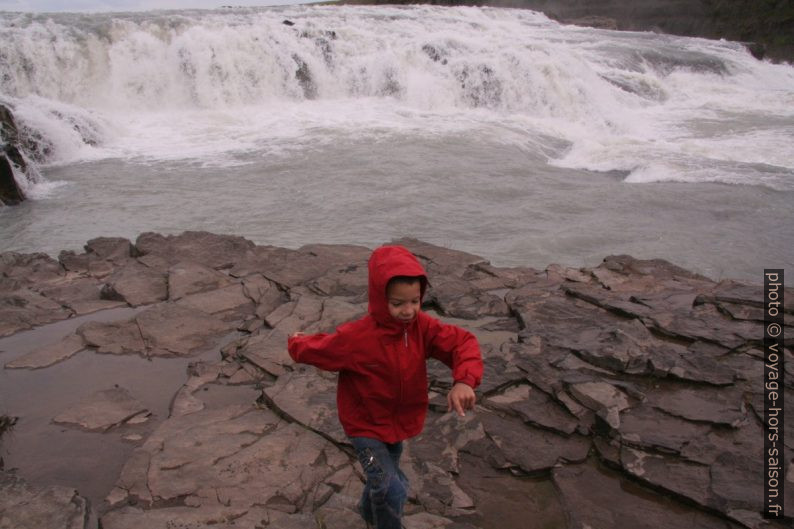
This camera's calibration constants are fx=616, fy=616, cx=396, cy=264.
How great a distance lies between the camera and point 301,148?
12.5 m

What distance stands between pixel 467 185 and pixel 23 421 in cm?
764

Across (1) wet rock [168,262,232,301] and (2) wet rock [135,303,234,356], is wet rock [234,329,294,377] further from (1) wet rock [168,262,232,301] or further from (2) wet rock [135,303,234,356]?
(1) wet rock [168,262,232,301]

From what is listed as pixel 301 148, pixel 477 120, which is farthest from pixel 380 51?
pixel 301 148

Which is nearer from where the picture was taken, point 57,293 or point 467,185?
point 57,293

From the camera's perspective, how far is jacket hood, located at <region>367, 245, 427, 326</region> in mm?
2217

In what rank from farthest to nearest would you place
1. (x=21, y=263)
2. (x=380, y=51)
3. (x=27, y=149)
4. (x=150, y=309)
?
(x=380, y=51), (x=27, y=149), (x=21, y=263), (x=150, y=309)

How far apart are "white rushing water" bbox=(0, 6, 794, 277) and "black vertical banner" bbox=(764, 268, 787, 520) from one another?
7.24ft

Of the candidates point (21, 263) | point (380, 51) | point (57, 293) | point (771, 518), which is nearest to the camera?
point (771, 518)

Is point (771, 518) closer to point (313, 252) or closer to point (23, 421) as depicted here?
point (23, 421)

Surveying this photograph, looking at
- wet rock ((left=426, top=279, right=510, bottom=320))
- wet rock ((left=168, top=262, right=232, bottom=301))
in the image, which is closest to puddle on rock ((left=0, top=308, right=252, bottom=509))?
wet rock ((left=168, top=262, right=232, bottom=301))

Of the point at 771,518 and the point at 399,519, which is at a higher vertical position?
the point at 399,519

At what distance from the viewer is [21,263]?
6.37 metres

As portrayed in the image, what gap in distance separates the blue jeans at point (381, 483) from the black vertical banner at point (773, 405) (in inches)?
66.9

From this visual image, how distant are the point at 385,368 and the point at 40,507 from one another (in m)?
1.61
